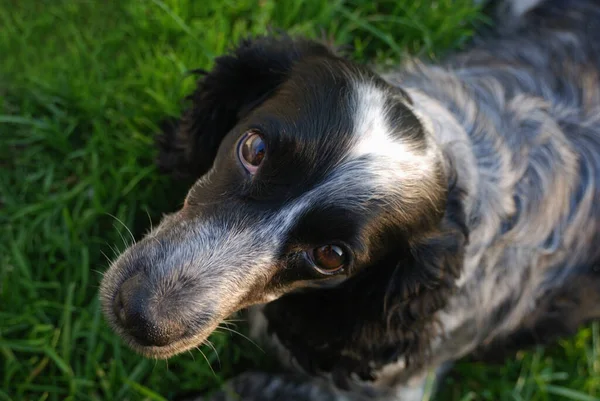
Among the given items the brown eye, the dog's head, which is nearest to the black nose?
the dog's head

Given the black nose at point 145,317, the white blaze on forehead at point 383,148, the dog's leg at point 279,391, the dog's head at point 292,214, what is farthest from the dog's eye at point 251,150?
the dog's leg at point 279,391

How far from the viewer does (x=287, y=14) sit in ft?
13.8

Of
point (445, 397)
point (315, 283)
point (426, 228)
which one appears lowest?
point (445, 397)

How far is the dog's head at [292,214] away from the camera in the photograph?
2242 mm

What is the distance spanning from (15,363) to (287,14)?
268 cm

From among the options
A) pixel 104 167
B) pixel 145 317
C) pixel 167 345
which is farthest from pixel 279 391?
pixel 104 167

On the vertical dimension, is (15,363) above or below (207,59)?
below

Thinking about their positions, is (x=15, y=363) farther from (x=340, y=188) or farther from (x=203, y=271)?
(x=340, y=188)

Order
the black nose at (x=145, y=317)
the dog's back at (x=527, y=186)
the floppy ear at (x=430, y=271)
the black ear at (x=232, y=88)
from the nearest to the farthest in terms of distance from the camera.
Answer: the black nose at (x=145, y=317) < the floppy ear at (x=430, y=271) < the black ear at (x=232, y=88) < the dog's back at (x=527, y=186)

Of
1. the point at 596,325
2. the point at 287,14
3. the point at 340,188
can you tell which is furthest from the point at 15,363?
the point at 596,325

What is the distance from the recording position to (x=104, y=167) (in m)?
3.63

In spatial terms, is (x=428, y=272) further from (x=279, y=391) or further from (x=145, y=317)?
(x=279, y=391)

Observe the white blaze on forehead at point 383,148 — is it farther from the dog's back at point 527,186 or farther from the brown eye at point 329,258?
the dog's back at point 527,186

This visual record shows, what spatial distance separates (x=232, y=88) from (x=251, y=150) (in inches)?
25.9
